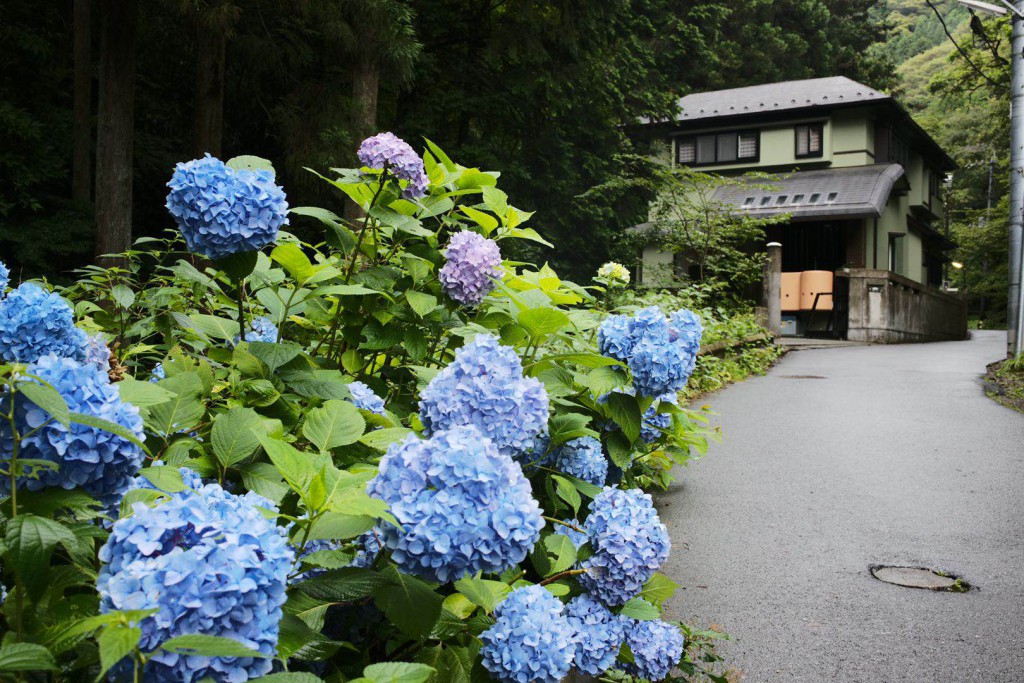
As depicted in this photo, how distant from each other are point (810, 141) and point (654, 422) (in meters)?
28.1

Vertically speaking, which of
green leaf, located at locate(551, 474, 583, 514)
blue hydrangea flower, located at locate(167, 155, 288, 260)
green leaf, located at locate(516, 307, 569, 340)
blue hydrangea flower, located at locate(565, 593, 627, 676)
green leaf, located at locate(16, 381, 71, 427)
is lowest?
blue hydrangea flower, located at locate(565, 593, 627, 676)

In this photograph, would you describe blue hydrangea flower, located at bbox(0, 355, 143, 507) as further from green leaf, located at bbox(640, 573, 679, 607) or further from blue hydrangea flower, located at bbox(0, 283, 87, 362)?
green leaf, located at bbox(640, 573, 679, 607)

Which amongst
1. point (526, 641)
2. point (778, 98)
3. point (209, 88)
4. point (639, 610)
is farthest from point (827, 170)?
point (526, 641)

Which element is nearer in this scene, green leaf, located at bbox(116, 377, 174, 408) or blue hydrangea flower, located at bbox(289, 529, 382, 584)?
blue hydrangea flower, located at bbox(289, 529, 382, 584)

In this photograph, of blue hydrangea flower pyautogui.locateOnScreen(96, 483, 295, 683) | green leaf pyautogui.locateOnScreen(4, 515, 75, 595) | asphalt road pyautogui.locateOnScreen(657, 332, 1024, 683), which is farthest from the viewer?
asphalt road pyautogui.locateOnScreen(657, 332, 1024, 683)

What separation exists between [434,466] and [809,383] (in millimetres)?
11753

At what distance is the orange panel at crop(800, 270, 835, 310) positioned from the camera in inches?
1005

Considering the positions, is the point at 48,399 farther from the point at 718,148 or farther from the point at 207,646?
the point at 718,148

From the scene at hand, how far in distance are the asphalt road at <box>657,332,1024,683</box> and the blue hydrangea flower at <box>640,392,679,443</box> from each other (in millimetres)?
1004

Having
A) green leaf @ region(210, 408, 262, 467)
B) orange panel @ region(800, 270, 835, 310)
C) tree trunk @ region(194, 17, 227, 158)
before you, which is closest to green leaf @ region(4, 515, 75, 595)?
green leaf @ region(210, 408, 262, 467)

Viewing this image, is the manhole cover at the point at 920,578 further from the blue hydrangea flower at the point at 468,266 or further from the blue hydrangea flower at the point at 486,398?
the blue hydrangea flower at the point at 486,398

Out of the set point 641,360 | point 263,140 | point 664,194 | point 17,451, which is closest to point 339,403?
point 17,451

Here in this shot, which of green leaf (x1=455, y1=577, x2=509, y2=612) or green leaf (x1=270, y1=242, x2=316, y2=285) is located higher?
green leaf (x1=270, y1=242, x2=316, y2=285)

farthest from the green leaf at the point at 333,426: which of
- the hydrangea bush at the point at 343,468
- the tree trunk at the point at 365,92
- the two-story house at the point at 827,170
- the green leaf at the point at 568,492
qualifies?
the two-story house at the point at 827,170
